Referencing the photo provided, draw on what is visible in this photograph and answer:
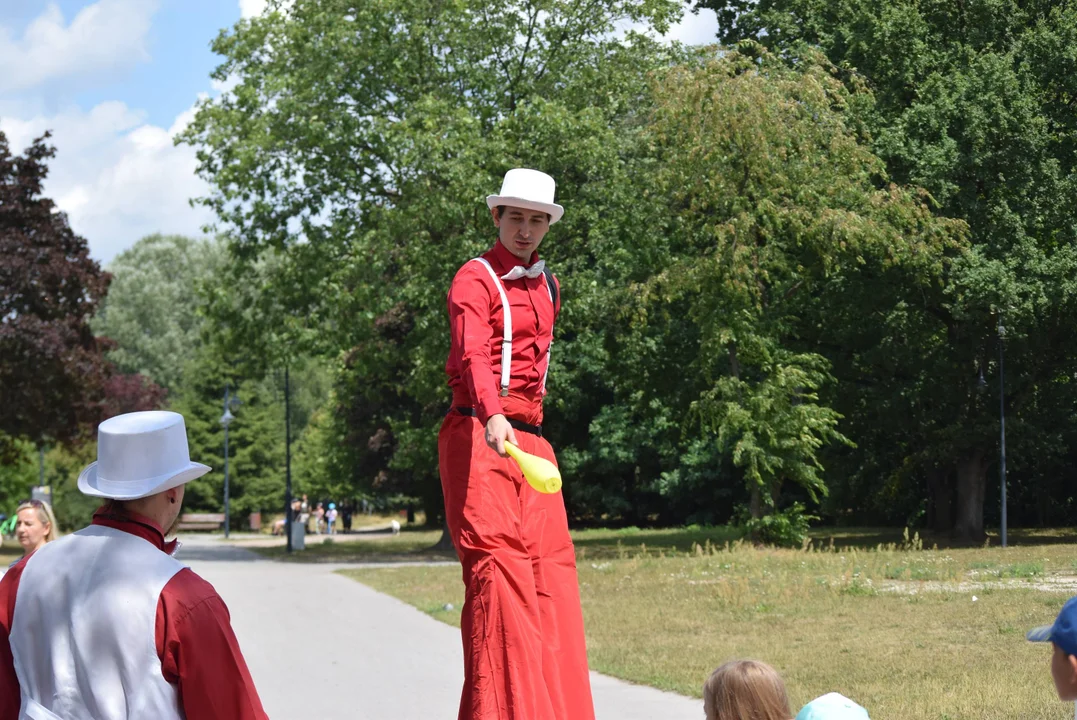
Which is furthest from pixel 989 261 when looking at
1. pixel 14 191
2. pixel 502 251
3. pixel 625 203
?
pixel 14 191

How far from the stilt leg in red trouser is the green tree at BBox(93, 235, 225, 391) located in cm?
6420

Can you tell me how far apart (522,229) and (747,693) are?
2.51m

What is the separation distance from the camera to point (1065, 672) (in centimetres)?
304

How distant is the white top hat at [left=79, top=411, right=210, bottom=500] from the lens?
3107 mm

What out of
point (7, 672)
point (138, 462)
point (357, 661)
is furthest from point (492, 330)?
point (357, 661)

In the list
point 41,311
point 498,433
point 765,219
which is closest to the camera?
point 498,433

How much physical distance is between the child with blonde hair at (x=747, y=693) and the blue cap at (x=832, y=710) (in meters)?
0.18

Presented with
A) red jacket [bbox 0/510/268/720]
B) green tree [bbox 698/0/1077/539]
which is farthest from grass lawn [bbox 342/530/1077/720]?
red jacket [bbox 0/510/268/720]

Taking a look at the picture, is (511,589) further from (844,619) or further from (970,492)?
(970,492)

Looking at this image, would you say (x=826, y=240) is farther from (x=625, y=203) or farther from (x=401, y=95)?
(x=401, y=95)

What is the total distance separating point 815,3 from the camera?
2970 cm

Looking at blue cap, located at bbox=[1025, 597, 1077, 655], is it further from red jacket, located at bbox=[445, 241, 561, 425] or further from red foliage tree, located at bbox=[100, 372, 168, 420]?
red foliage tree, located at bbox=[100, 372, 168, 420]

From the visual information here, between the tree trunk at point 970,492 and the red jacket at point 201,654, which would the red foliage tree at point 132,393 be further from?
the red jacket at point 201,654

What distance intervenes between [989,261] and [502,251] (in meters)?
20.4
